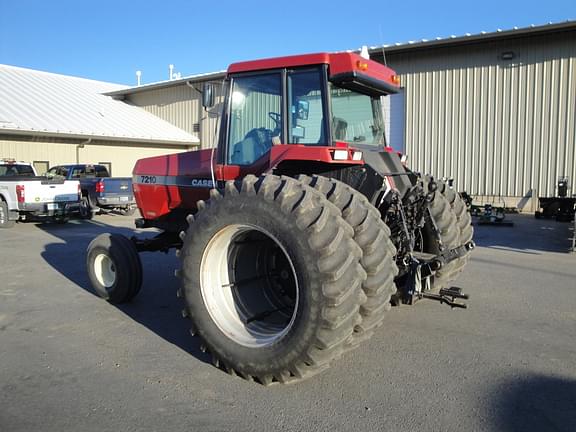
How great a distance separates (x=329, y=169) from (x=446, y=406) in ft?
7.46

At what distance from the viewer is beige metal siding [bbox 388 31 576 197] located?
1611 cm

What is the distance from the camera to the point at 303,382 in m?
3.86

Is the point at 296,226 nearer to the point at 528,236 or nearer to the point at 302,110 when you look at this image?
the point at 302,110

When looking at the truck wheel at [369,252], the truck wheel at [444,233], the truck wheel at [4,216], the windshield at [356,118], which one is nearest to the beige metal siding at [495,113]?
the truck wheel at [444,233]

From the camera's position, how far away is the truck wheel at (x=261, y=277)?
3424mm

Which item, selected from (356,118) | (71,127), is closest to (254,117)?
(356,118)

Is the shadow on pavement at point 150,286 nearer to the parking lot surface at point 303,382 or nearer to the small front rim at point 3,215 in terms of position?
the parking lot surface at point 303,382

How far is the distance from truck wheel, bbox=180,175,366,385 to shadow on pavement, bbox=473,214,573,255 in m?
7.48

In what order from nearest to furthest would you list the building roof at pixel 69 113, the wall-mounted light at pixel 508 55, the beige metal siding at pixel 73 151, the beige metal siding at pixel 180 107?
the wall-mounted light at pixel 508 55 < the beige metal siding at pixel 73 151 < the building roof at pixel 69 113 < the beige metal siding at pixel 180 107

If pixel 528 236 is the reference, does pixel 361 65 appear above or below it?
above

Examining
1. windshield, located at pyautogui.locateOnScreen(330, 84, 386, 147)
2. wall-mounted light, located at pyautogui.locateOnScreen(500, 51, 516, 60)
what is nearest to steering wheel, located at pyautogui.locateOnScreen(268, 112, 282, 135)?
windshield, located at pyautogui.locateOnScreen(330, 84, 386, 147)

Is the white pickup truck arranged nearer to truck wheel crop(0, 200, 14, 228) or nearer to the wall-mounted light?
truck wheel crop(0, 200, 14, 228)

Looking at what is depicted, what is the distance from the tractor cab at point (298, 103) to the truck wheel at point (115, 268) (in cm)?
180

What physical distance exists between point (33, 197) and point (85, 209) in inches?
70.5
